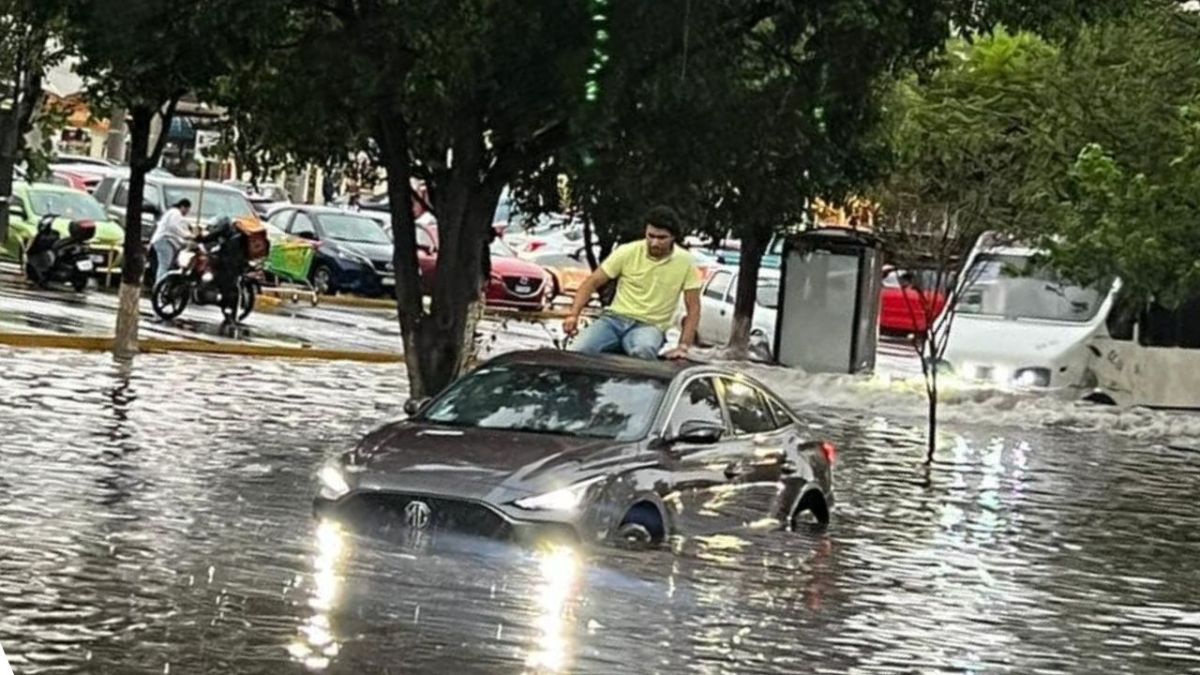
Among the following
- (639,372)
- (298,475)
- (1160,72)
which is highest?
(1160,72)

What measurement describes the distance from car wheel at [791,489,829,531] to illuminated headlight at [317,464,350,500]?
3.25 metres

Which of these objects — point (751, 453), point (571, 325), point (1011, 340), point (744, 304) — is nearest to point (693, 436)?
point (751, 453)

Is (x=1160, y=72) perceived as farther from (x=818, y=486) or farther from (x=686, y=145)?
(x=818, y=486)

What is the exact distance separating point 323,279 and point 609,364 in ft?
99.4

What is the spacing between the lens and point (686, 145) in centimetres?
2070

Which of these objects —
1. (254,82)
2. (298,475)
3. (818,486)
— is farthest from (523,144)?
(818,486)

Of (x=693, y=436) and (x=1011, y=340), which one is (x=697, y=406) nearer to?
(x=693, y=436)

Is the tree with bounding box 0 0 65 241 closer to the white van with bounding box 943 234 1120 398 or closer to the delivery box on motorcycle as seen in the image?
the delivery box on motorcycle

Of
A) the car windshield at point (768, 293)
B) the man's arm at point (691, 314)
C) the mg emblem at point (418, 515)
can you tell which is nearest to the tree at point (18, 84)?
the car windshield at point (768, 293)

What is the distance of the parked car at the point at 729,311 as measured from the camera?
38.8 metres

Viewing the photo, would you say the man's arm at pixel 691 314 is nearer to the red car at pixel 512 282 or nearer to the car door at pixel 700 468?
the car door at pixel 700 468

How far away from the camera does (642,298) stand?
16.4 meters

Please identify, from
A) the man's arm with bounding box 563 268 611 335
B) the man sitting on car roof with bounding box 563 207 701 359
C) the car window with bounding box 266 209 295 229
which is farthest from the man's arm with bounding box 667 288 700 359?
the car window with bounding box 266 209 295 229

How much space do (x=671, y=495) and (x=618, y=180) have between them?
791 centimetres
